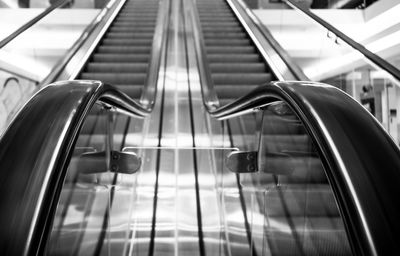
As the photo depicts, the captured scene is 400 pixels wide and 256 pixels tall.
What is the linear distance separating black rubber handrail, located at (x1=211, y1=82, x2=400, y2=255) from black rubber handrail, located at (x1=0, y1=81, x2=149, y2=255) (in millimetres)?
598

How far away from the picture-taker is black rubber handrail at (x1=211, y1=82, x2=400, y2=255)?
85cm

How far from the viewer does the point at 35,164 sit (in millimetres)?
923

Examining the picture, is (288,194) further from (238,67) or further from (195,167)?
(238,67)

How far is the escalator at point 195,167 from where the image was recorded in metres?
0.91

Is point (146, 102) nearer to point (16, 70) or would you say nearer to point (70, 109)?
point (16, 70)

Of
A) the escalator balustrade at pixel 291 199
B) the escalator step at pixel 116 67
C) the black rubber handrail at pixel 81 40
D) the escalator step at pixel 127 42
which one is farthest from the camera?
the escalator step at pixel 127 42

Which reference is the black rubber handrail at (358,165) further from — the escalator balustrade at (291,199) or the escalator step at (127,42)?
the escalator step at (127,42)

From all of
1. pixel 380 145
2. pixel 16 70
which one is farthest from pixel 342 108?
pixel 16 70

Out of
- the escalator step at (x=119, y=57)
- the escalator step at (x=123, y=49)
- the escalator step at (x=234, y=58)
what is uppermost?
the escalator step at (x=123, y=49)

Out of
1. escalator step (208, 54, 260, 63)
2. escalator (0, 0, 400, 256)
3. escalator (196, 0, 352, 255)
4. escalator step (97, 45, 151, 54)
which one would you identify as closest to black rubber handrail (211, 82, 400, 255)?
escalator (0, 0, 400, 256)

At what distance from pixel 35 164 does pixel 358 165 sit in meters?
0.69

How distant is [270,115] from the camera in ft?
9.18

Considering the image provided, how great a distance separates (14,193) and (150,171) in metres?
3.64

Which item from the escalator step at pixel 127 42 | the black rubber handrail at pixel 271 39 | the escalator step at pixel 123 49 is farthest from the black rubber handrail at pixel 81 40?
the black rubber handrail at pixel 271 39
